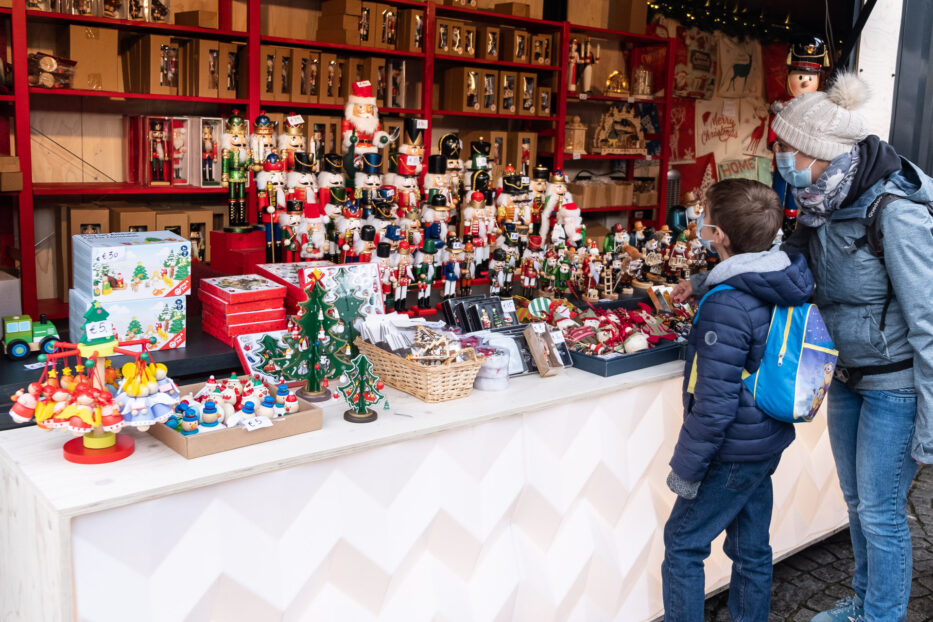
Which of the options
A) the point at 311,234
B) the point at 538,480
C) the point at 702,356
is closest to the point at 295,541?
the point at 538,480

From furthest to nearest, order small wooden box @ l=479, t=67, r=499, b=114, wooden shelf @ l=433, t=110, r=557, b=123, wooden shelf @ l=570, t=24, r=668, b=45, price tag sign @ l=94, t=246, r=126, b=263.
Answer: wooden shelf @ l=570, t=24, r=668, b=45 → small wooden box @ l=479, t=67, r=499, b=114 → wooden shelf @ l=433, t=110, r=557, b=123 → price tag sign @ l=94, t=246, r=126, b=263

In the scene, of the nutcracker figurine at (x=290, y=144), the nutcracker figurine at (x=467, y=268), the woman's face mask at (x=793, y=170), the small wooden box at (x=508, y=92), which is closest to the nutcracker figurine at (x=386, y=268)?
the nutcracker figurine at (x=467, y=268)

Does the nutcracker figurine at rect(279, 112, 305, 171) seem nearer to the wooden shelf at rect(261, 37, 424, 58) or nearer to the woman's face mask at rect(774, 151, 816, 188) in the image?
the wooden shelf at rect(261, 37, 424, 58)

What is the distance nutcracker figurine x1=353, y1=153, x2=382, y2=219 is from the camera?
134 inches

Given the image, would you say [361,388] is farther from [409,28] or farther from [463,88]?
[463,88]

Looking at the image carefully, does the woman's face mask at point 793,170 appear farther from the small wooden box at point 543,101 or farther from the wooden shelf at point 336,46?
the small wooden box at point 543,101

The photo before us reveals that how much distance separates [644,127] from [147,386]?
5717mm

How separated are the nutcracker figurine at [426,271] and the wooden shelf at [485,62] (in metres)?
2.29

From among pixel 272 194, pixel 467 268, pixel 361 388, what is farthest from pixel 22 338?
pixel 467 268

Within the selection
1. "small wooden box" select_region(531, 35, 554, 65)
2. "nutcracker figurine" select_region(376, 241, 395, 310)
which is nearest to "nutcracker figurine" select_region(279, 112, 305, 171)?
"nutcracker figurine" select_region(376, 241, 395, 310)

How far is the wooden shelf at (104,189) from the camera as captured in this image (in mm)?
4117

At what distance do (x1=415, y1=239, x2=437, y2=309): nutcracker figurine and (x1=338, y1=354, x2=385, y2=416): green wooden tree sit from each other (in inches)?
56.0

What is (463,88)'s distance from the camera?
546cm

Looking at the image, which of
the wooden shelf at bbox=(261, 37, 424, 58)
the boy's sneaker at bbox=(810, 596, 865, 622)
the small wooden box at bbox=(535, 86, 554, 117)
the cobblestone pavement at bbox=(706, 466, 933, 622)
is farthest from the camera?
the small wooden box at bbox=(535, 86, 554, 117)
